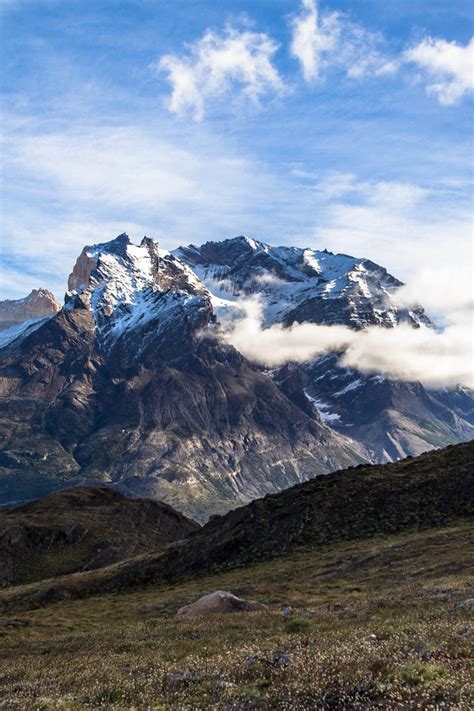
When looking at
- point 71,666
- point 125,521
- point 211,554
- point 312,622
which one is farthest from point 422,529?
point 125,521

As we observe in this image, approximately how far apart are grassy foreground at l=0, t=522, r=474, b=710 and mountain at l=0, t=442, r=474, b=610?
17063 millimetres

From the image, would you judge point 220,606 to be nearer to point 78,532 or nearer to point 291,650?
point 291,650

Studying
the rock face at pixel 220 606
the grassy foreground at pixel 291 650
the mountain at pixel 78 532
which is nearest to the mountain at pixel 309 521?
the grassy foreground at pixel 291 650

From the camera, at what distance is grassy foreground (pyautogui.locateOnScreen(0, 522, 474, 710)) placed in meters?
16.3

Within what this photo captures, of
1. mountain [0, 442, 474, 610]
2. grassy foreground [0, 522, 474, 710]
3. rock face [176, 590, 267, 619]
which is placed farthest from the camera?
mountain [0, 442, 474, 610]

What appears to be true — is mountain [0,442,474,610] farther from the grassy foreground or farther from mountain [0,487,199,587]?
mountain [0,487,199,587]

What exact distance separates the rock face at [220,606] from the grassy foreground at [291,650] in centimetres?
236

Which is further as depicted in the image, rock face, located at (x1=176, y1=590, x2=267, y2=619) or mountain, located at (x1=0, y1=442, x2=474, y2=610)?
mountain, located at (x1=0, y1=442, x2=474, y2=610)

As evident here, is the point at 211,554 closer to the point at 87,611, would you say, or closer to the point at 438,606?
the point at 87,611

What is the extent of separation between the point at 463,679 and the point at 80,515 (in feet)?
506

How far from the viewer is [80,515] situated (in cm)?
15825

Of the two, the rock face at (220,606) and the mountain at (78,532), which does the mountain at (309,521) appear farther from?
the rock face at (220,606)

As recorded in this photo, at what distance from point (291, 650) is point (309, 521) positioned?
2288 inches

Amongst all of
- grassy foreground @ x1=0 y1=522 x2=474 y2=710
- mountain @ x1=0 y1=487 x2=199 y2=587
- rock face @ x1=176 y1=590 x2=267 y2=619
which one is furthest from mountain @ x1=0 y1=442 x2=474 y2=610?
rock face @ x1=176 y1=590 x2=267 y2=619
